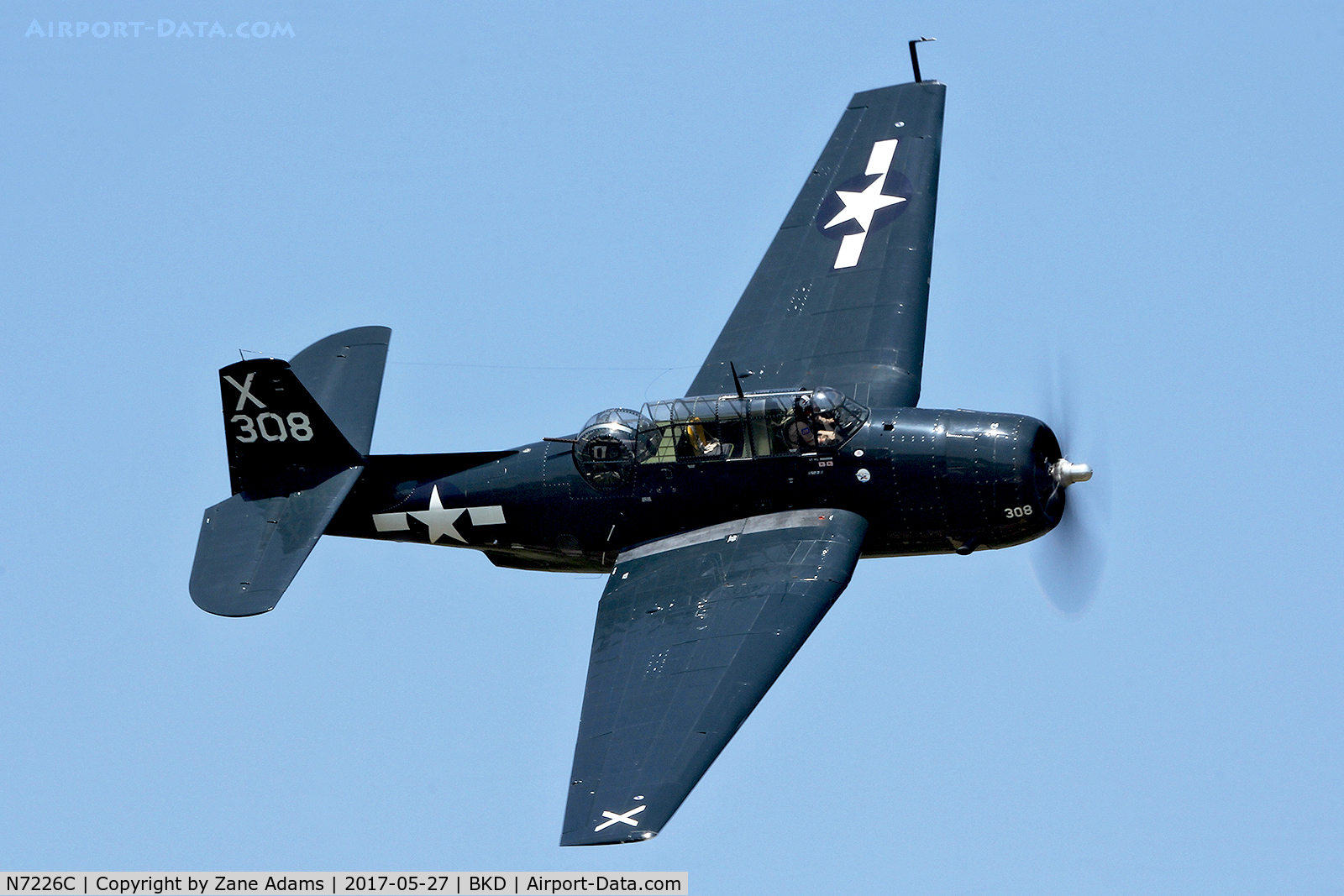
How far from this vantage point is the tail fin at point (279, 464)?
968 inches

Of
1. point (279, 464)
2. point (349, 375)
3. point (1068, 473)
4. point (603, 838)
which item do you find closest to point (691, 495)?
point (1068, 473)

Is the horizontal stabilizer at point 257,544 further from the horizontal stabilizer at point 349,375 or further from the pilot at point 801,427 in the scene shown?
the pilot at point 801,427

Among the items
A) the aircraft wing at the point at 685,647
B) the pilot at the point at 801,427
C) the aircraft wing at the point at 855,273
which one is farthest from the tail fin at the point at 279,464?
the pilot at the point at 801,427

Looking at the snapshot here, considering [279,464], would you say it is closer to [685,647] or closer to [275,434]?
[275,434]

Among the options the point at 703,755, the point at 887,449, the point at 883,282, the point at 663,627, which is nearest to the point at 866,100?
the point at 883,282

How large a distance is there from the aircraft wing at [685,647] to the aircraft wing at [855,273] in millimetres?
2522

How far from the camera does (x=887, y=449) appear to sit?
946 inches

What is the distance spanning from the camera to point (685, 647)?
22.8 metres


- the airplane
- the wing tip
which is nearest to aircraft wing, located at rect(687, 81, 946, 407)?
the airplane

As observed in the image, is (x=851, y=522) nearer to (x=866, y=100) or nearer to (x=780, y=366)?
(x=780, y=366)

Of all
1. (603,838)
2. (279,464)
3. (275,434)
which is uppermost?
(275,434)

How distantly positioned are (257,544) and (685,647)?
5.52 metres

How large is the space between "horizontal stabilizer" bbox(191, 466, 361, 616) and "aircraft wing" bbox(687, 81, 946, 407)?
4992 millimetres

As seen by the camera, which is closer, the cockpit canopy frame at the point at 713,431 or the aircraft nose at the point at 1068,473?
the aircraft nose at the point at 1068,473
